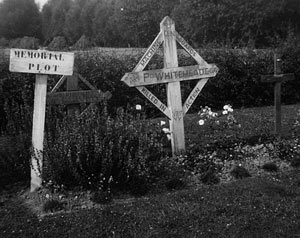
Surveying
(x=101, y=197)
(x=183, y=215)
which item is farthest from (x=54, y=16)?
(x=183, y=215)

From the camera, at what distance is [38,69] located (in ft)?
13.7

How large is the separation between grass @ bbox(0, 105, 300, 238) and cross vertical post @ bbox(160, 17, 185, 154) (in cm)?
119

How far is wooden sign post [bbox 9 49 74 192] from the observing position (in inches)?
161

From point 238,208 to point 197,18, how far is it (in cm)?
2313

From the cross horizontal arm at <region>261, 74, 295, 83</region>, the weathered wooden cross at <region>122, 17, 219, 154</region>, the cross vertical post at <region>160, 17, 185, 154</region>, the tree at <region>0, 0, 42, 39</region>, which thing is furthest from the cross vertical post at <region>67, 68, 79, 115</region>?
the tree at <region>0, 0, 42, 39</region>

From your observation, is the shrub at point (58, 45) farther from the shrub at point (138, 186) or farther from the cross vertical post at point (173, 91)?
the shrub at point (138, 186)

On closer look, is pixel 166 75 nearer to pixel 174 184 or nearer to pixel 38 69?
pixel 174 184

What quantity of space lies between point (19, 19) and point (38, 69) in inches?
1802

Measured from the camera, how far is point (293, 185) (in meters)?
4.44

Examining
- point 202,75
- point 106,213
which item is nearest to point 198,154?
point 202,75

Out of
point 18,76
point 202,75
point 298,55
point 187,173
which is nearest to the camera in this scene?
point 187,173

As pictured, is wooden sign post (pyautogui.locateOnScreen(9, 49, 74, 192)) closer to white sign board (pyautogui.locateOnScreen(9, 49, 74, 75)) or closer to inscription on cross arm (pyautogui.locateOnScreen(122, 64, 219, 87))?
white sign board (pyautogui.locateOnScreen(9, 49, 74, 75))

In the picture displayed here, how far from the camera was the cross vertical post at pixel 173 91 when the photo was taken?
5391 mm

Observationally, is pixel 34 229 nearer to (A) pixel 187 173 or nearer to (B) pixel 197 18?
(A) pixel 187 173
